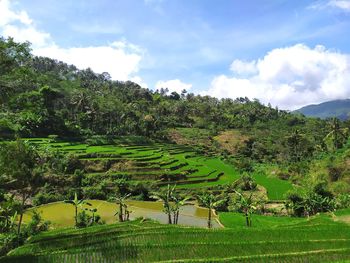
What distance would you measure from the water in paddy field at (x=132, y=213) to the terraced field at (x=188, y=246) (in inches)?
775

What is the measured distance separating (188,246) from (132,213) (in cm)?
2948

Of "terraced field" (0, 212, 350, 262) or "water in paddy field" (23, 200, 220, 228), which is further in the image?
"water in paddy field" (23, 200, 220, 228)

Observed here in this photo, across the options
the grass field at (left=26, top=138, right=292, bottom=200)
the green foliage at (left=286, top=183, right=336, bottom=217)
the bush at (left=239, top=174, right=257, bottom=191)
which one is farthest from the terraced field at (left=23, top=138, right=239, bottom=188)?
the green foliage at (left=286, top=183, right=336, bottom=217)

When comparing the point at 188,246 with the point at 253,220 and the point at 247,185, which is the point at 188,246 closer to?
the point at 253,220

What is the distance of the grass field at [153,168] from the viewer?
201ft

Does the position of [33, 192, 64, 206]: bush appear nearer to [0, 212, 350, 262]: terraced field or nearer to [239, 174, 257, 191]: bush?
[239, 174, 257, 191]: bush

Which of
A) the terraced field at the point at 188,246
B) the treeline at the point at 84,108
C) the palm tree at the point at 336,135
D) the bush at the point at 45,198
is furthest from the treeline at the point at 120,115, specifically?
the bush at the point at 45,198

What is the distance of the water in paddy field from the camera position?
44188mm

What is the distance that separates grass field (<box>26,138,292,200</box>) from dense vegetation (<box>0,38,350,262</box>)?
0.72 feet

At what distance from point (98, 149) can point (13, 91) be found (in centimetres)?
5446

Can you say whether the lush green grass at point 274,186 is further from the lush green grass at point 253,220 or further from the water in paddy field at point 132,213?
the lush green grass at point 253,220

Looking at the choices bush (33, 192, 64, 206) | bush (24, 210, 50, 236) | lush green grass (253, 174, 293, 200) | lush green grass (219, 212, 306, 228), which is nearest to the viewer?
bush (24, 210, 50, 236)

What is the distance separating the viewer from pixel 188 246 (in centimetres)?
2023

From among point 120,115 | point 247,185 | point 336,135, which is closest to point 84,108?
point 120,115
